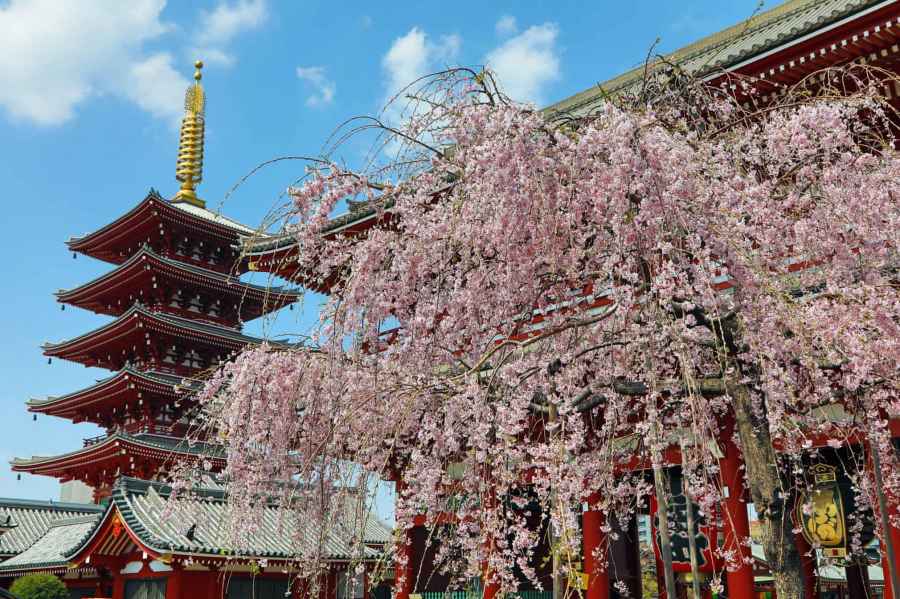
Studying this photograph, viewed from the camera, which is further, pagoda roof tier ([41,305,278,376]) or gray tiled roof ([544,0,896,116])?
pagoda roof tier ([41,305,278,376])

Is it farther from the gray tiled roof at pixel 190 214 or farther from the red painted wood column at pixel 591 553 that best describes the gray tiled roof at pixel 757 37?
the gray tiled roof at pixel 190 214

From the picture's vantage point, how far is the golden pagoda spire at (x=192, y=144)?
26.7 m

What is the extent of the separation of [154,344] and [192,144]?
9.21m

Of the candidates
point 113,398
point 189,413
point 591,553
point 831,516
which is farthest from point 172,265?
point 831,516

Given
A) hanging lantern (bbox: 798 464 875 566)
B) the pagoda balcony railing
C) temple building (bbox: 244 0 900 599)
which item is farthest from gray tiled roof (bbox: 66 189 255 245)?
hanging lantern (bbox: 798 464 875 566)

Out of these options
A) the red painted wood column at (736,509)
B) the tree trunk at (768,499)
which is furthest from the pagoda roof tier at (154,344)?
the tree trunk at (768,499)

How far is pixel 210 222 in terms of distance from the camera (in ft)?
77.4

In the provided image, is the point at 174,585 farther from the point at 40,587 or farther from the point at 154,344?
the point at 154,344

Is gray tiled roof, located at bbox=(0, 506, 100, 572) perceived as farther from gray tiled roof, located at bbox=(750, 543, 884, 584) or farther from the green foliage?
gray tiled roof, located at bbox=(750, 543, 884, 584)

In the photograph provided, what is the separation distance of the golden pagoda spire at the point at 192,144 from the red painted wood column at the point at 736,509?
2278 centimetres

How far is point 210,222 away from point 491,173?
20.5 metres

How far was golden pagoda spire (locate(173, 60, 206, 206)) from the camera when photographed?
2667cm

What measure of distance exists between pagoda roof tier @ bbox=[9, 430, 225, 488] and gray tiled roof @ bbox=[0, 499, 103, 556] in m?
0.98

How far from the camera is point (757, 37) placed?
10.6 m
